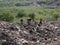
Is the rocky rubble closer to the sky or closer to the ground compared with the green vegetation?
closer to the sky

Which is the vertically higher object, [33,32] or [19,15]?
[33,32]

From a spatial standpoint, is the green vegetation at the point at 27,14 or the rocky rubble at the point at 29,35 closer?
the rocky rubble at the point at 29,35

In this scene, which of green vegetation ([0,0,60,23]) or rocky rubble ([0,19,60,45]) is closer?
rocky rubble ([0,19,60,45])

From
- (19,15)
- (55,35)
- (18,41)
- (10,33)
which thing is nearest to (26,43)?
(18,41)

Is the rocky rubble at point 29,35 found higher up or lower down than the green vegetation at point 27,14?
higher up

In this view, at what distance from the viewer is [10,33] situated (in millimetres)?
17578

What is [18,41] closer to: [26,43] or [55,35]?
[26,43]

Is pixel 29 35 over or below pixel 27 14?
over

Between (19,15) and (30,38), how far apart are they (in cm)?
2934

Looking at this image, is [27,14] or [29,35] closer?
[29,35]

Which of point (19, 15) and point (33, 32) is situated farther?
point (19, 15)

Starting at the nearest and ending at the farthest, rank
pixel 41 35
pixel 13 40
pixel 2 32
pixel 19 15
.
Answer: pixel 13 40 < pixel 2 32 < pixel 41 35 < pixel 19 15

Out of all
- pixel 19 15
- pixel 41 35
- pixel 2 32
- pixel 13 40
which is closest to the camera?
pixel 13 40

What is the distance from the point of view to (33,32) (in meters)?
19.3
